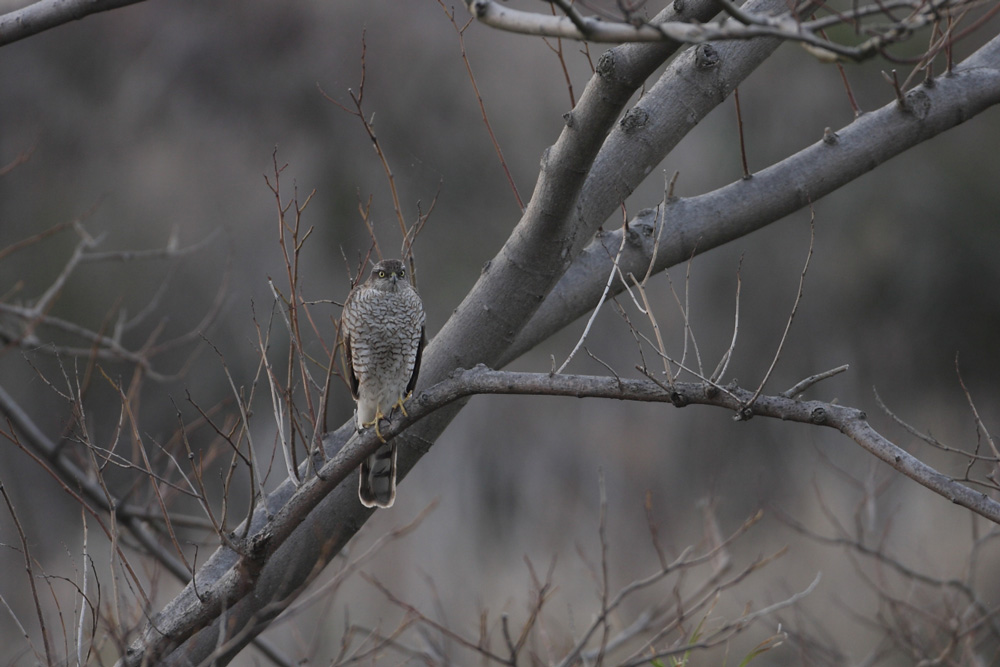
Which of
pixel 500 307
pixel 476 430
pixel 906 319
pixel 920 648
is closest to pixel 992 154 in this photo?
pixel 906 319

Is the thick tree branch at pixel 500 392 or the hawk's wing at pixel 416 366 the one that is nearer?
the thick tree branch at pixel 500 392

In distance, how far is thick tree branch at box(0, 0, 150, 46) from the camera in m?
2.29

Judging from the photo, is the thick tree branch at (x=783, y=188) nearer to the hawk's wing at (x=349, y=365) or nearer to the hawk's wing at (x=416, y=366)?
the hawk's wing at (x=416, y=366)

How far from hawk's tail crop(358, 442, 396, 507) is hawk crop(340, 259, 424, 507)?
22.6 inches

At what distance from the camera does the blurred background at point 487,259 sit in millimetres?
9328

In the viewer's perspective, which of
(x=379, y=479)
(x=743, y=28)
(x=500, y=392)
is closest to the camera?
(x=743, y=28)

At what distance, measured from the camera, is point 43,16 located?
2.32 metres

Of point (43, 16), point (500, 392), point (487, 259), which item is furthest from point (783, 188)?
point (487, 259)

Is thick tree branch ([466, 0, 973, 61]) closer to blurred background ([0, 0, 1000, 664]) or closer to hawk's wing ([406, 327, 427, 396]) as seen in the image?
hawk's wing ([406, 327, 427, 396])

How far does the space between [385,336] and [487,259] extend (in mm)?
6768

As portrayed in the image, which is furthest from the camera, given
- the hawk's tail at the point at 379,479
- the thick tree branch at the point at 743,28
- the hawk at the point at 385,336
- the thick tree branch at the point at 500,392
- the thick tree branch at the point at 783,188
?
the hawk at the point at 385,336

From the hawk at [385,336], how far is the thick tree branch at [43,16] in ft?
5.09

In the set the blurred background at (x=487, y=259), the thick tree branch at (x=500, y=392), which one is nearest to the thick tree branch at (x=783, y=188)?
the thick tree branch at (x=500, y=392)

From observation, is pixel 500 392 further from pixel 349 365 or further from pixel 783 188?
pixel 349 365
